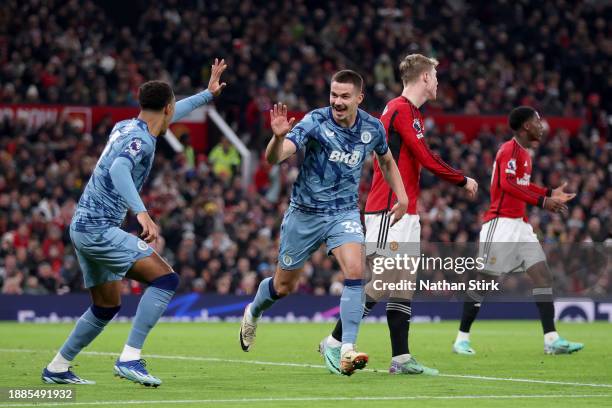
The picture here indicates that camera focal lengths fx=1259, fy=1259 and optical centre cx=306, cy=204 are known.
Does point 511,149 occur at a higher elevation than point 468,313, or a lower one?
higher

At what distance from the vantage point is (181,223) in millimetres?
24516

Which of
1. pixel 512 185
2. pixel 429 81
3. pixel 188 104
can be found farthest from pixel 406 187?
pixel 512 185

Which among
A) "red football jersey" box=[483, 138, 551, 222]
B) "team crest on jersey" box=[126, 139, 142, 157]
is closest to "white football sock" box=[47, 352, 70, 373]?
"team crest on jersey" box=[126, 139, 142, 157]

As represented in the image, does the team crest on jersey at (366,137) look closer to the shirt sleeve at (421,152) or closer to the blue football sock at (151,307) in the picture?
the shirt sleeve at (421,152)

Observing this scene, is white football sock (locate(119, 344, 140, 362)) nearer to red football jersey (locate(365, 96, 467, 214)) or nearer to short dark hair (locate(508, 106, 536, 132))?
red football jersey (locate(365, 96, 467, 214))

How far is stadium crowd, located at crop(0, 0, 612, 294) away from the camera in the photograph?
78.4ft

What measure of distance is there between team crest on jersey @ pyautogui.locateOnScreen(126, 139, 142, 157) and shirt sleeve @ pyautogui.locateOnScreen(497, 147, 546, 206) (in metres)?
5.54

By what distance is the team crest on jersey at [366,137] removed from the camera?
35.5 feet

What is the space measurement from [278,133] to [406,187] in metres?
2.42

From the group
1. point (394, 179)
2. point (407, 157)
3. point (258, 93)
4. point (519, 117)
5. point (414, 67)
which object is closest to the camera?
point (394, 179)

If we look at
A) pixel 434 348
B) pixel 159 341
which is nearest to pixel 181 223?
pixel 159 341

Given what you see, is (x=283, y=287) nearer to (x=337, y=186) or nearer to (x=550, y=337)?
(x=337, y=186)

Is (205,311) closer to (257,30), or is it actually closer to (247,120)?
(247,120)

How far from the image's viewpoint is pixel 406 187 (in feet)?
38.7
